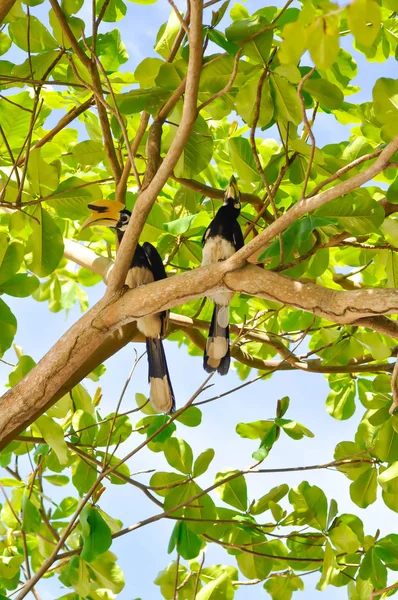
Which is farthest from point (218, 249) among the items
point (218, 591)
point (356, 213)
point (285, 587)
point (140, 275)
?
point (285, 587)

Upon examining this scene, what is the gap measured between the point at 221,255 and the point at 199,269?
2.74 ft

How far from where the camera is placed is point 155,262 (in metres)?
2.83

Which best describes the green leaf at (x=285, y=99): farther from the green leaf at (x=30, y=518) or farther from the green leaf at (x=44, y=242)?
the green leaf at (x=30, y=518)

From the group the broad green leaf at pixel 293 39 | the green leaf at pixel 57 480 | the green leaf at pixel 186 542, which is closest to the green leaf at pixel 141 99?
the broad green leaf at pixel 293 39

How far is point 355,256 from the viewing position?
3094mm

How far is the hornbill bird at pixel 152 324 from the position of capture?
271 cm

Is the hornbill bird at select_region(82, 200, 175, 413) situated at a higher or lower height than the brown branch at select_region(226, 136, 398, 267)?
higher

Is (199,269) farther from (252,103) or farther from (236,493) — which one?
(236,493)

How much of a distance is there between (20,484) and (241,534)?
1.00 meters

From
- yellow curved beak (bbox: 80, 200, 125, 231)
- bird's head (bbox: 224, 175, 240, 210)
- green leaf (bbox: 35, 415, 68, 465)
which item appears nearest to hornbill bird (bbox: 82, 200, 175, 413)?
yellow curved beak (bbox: 80, 200, 125, 231)

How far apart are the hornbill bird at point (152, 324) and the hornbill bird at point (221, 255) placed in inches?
7.2

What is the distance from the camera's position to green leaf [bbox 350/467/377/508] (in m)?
2.67

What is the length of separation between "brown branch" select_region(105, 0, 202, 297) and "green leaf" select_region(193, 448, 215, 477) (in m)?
0.89

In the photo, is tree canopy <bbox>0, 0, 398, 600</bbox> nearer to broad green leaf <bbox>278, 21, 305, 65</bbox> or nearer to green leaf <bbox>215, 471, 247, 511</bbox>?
green leaf <bbox>215, 471, 247, 511</bbox>
